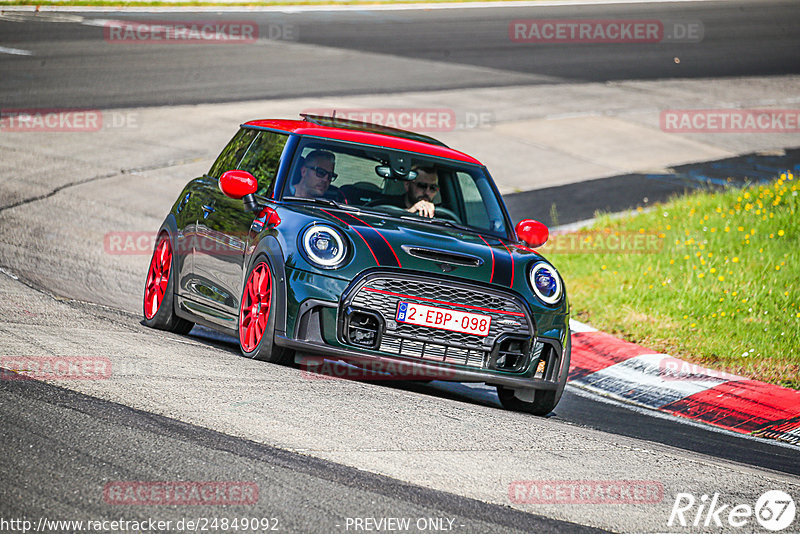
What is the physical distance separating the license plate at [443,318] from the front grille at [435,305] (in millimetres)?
24

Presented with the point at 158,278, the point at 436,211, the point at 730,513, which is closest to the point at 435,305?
the point at 436,211

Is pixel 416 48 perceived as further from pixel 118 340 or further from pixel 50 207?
pixel 118 340

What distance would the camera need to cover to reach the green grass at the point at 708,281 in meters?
8.88

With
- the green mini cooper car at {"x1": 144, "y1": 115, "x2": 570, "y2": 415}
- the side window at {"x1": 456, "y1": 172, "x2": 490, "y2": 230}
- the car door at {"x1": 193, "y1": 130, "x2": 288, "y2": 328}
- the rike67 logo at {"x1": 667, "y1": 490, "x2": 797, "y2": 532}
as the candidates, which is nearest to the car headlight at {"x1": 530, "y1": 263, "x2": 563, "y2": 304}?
the green mini cooper car at {"x1": 144, "y1": 115, "x2": 570, "y2": 415}

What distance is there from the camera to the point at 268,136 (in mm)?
7809

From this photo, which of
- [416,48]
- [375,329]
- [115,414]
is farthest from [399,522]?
[416,48]

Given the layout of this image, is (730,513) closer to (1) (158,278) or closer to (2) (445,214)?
(2) (445,214)

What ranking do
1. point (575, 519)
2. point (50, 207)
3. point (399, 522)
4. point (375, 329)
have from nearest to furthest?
point (399, 522) → point (575, 519) → point (375, 329) → point (50, 207)

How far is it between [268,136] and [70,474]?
4.09 meters

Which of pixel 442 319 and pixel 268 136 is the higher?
pixel 268 136

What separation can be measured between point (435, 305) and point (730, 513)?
219 centimetres

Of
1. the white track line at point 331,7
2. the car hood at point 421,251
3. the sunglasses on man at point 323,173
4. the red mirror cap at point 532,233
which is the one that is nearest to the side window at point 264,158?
the sunglasses on man at point 323,173

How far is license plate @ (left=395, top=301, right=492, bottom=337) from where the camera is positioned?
6262 mm

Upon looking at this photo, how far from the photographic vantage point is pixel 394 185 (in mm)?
7457
